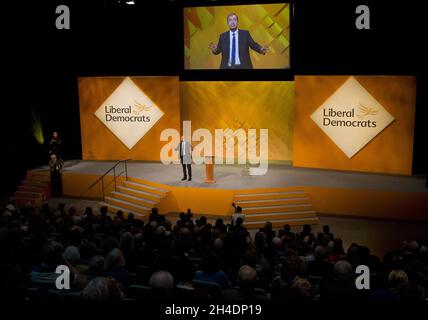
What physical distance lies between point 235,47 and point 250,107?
2.20 meters

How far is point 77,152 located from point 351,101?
9.08 metres

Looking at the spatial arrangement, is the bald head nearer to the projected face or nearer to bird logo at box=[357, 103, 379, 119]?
bird logo at box=[357, 103, 379, 119]

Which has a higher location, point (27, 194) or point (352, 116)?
point (352, 116)

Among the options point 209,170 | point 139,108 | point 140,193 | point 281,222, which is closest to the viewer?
point 281,222

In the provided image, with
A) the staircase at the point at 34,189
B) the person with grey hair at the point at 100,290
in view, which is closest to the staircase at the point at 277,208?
the staircase at the point at 34,189

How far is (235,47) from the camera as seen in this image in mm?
14969

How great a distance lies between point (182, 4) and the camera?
1530 cm

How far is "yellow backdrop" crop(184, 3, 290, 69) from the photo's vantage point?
47.9 feet

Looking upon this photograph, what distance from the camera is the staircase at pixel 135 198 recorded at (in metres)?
13.5

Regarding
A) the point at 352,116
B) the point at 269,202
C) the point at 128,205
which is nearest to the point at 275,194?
the point at 269,202

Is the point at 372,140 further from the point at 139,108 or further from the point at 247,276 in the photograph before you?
the point at 247,276

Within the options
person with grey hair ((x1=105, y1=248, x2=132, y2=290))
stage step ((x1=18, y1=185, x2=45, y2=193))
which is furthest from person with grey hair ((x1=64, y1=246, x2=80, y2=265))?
stage step ((x1=18, y1=185, x2=45, y2=193))

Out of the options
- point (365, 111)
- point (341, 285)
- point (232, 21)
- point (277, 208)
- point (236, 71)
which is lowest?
point (341, 285)
